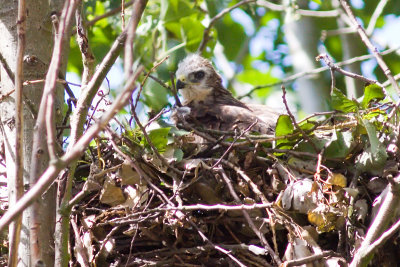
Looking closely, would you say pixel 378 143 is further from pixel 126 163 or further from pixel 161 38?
pixel 161 38

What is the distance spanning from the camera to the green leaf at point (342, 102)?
390cm

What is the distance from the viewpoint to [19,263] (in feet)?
9.76

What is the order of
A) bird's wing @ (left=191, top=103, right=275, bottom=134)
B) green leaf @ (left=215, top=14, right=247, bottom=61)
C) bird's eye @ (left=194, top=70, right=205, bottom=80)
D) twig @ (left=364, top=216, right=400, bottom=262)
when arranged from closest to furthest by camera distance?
twig @ (left=364, top=216, right=400, bottom=262) < bird's wing @ (left=191, top=103, right=275, bottom=134) < bird's eye @ (left=194, top=70, right=205, bottom=80) < green leaf @ (left=215, top=14, right=247, bottom=61)

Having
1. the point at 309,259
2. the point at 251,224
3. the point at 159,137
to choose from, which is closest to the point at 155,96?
the point at 159,137

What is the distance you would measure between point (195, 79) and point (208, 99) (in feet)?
0.73

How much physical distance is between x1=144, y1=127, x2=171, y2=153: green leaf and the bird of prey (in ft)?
3.46

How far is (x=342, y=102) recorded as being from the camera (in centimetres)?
391

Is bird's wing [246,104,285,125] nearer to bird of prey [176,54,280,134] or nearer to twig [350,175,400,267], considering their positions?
bird of prey [176,54,280,134]

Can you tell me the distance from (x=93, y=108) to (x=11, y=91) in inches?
21.4

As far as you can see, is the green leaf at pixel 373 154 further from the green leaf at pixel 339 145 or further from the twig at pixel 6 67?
the twig at pixel 6 67

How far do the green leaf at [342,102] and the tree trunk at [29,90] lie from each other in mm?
1565

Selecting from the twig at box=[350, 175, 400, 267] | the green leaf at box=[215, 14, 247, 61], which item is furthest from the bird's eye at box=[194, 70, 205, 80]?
the twig at box=[350, 175, 400, 267]

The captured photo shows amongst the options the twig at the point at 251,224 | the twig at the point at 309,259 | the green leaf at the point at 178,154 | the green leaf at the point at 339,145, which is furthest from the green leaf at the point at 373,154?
the green leaf at the point at 178,154

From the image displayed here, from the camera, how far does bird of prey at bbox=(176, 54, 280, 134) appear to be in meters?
4.98
